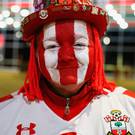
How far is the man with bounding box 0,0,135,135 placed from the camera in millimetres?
2213

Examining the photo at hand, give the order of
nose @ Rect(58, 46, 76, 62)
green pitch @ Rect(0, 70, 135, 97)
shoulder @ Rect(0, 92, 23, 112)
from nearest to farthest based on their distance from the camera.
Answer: nose @ Rect(58, 46, 76, 62), shoulder @ Rect(0, 92, 23, 112), green pitch @ Rect(0, 70, 135, 97)

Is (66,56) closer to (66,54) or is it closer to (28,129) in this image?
(66,54)

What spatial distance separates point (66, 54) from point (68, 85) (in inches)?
5.5

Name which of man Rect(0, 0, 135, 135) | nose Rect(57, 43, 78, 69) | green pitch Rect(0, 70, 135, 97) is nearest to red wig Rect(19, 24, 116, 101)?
man Rect(0, 0, 135, 135)

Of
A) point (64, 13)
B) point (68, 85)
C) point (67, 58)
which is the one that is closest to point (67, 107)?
point (68, 85)

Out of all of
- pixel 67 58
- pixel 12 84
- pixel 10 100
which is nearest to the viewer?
pixel 67 58

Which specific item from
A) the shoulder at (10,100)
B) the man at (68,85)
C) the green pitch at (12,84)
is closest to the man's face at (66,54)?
the man at (68,85)

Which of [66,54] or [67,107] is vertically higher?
[66,54]

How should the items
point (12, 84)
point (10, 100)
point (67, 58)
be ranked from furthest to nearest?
point (12, 84) → point (10, 100) → point (67, 58)

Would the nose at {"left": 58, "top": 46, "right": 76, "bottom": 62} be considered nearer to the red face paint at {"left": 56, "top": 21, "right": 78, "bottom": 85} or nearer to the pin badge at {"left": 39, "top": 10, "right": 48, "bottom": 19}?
the red face paint at {"left": 56, "top": 21, "right": 78, "bottom": 85}

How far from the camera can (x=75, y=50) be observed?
7.27 feet

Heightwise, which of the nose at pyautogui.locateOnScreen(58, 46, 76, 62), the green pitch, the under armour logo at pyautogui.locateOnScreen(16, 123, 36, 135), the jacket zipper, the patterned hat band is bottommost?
the green pitch

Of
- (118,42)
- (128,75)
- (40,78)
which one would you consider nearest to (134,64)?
(118,42)

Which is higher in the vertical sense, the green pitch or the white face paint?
the white face paint
